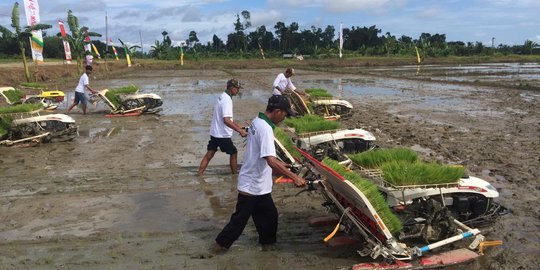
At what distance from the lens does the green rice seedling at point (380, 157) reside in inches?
189

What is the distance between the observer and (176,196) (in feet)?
20.1

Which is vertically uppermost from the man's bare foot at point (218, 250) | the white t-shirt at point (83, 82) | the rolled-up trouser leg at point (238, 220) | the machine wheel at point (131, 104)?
the white t-shirt at point (83, 82)

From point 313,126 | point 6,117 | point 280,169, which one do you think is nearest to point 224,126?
point 313,126

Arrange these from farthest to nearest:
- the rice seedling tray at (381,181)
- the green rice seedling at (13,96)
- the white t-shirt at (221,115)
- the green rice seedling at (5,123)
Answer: the green rice seedling at (13,96)
the green rice seedling at (5,123)
the white t-shirt at (221,115)
the rice seedling tray at (381,181)

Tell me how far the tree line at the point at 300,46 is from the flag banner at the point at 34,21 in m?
29.2

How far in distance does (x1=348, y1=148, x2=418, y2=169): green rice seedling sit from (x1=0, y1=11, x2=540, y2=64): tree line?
50472 millimetres

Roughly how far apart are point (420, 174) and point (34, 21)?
2335 cm

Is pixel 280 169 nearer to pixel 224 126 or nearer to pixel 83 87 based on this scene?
pixel 224 126

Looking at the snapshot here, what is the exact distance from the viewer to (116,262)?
4.12 meters

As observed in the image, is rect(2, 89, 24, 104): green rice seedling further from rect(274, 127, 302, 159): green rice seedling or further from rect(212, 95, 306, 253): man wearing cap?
rect(212, 95, 306, 253): man wearing cap

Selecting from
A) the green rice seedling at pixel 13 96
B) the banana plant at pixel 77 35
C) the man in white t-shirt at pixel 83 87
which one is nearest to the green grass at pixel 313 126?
the man in white t-shirt at pixel 83 87

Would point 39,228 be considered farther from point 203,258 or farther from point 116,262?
point 203,258

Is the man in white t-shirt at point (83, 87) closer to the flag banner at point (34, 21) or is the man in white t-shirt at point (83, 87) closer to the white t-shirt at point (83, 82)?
the white t-shirt at point (83, 82)

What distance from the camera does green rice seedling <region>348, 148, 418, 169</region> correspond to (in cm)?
480
